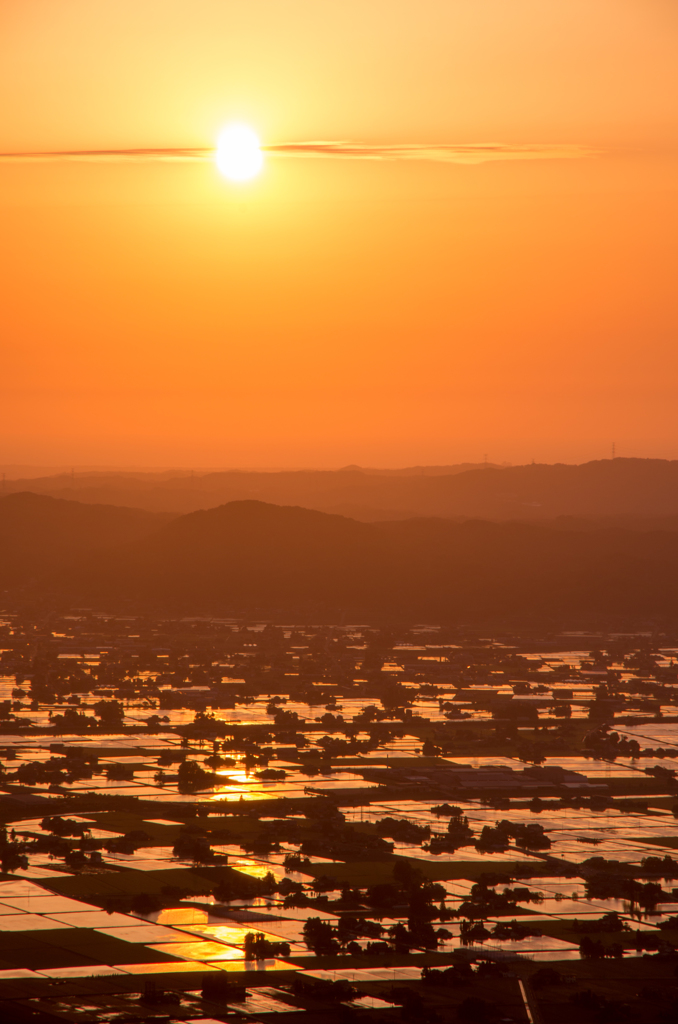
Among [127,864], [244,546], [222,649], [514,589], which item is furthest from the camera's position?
[244,546]

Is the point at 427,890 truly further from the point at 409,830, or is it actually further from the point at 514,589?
the point at 514,589

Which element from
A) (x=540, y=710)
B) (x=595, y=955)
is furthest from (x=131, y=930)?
(x=540, y=710)

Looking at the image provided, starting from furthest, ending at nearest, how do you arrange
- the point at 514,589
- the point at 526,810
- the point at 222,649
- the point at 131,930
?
the point at 514,589, the point at 222,649, the point at 526,810, the point at 131,930

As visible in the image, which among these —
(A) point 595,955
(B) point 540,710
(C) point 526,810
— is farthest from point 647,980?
(B) point 540,710

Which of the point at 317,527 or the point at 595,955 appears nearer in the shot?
the point at 595,955

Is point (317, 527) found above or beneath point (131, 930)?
above

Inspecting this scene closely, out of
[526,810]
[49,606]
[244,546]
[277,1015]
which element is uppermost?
[244,546]

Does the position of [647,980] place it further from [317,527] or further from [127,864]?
[317,527]
